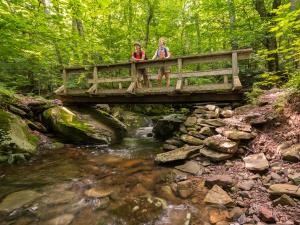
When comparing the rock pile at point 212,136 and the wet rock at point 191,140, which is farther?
the wet rock at point 191,140

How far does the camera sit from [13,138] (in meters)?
6.88

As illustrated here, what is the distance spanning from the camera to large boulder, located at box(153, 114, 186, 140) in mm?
9680

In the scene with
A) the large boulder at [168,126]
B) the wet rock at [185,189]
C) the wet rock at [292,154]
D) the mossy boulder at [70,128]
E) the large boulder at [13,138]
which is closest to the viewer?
the wet rock at [292,154]

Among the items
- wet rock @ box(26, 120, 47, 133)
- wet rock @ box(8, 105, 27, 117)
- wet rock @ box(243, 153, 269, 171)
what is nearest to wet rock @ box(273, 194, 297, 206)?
wet rock @ box(243, 153, 269, 171)

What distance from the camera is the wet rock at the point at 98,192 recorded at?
4.71m

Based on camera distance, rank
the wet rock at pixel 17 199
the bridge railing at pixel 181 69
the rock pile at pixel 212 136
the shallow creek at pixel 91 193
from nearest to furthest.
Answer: the shallow creek at pixel 91 193
the wet rock at pixel 17 199
the rock pile at pixel 212 136
the bridge railing at pixel 181 69

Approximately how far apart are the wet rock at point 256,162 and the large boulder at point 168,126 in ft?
14.4

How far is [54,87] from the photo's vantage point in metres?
16.3

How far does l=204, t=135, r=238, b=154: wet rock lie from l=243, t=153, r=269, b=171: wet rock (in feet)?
1.48

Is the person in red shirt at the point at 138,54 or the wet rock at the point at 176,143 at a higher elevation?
the person in red shirt at the point at 138,54

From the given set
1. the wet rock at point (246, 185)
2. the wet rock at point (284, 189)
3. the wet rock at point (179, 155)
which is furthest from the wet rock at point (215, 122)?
the wet rock at point (284, 189)

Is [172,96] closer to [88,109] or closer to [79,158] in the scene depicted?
[79,158]

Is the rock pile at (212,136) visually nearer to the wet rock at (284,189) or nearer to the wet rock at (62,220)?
the wet rock at (284,189)

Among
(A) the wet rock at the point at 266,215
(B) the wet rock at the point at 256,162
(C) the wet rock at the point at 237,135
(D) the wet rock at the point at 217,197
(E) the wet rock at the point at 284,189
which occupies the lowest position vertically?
(D) the wet rock at the point at 217,197
